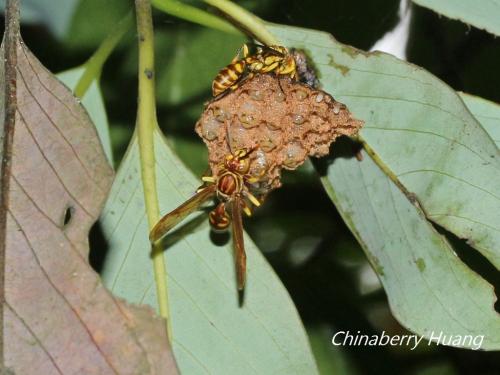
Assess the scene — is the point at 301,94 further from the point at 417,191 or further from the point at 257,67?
the point at 417,191

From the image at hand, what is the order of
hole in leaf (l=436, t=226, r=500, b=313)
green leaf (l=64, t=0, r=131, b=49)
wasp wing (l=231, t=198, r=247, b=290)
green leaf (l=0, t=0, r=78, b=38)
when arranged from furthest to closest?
1. green leaf (l=64, t=0, r=131, b=49)
2. green leaf (l=0, t=0, r=78, b=38)
3. hole in leaf (l=436, t=226, r=500, b=313)
4. wasp wing (l=231, t=198, r=247, b=290)

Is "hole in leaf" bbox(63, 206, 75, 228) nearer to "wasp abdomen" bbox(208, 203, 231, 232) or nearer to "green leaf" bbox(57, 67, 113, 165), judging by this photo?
"wasp abdomen" bbox(208, 203, 231, 232)

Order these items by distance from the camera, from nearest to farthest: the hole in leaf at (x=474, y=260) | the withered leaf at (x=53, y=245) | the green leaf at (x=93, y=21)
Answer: the withered leaf at (x=53, y=245) < the hole in leaf at (x=474, y=260) < the green leaf at (x=93, y=21)

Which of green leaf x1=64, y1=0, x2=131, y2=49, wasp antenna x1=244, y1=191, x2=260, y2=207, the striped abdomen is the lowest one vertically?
wasp antenna x1=244, y1=191, x2=260, y2=207

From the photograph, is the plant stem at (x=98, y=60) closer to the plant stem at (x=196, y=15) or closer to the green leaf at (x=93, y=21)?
the plant stem at (x=196, y=15)

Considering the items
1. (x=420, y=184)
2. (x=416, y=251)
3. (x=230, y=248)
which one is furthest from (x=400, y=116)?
(x=230, y=248)

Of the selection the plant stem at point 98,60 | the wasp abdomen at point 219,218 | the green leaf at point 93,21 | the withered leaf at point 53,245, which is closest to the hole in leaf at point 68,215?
the withered leaf at point 53,245

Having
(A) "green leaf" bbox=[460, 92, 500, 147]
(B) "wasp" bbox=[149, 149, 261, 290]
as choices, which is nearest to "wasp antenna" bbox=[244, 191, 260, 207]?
(B) "wasp" bbox=[149, 149, 261, 290]
